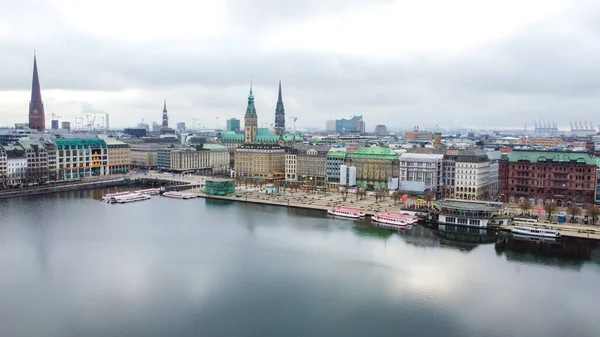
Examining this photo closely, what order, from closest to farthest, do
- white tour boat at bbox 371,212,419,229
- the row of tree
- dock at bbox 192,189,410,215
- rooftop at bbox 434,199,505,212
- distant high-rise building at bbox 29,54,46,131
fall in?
1. the row of tree
2. white tour boat at bbox 371,212,419,229
3. rooftop at bbox 434,199,505,212
4. dock at bbox 192,189,410,215
5. distant high-rise building at bbox 29,54,46,131

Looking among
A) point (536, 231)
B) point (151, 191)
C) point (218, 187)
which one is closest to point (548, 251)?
point (536, 231)

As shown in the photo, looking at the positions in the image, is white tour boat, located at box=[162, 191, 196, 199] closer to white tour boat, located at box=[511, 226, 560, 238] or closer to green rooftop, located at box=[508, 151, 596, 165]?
green rooftop, located at box=[508, 151, 596, 165]

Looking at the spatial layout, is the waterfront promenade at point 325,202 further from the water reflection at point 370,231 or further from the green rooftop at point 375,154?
the green rooftop at point 375,154

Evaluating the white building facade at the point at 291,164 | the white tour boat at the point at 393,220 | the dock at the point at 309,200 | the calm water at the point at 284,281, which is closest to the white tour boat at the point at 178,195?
the dock at the point at 309,200

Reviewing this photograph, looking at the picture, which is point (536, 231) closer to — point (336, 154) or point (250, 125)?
point (336, 154)

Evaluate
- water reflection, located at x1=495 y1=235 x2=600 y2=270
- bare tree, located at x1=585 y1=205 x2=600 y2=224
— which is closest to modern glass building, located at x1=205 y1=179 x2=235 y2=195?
water reflection, located at x1=495 y1=235 x2=600 y2=270
